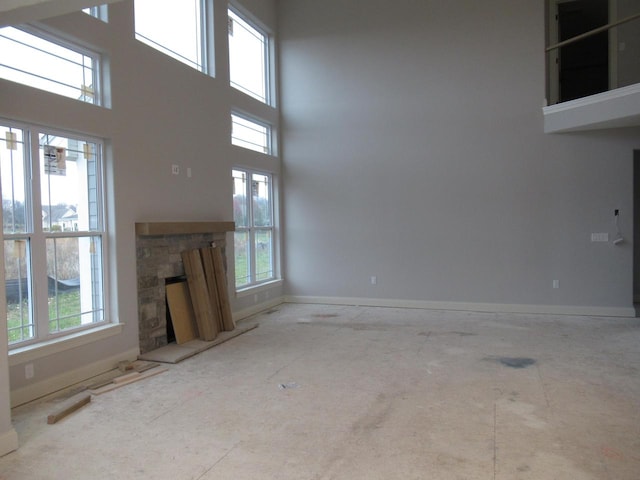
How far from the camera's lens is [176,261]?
19.3ft

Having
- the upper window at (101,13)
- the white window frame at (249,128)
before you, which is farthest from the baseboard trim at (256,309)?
the upper window at (101,13)

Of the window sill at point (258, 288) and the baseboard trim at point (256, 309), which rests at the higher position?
the window sill at point (258, 288)

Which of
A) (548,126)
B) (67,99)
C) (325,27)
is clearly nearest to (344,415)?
(67,99)

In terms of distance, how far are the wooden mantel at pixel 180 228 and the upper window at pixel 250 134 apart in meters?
1.54

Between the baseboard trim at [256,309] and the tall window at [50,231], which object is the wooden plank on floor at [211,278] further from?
the tall window at [50,231]

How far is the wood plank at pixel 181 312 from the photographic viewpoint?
18.9 ft

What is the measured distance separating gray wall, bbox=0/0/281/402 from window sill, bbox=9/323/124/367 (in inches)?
2.3

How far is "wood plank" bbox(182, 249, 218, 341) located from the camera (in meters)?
5.92

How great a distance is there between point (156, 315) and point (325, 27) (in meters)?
5.74

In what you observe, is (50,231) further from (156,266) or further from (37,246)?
(156,266)

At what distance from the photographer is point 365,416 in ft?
12.0

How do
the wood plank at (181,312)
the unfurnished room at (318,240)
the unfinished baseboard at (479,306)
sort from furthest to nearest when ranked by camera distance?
the unfinished baseboard at (479,306)
the wood plank at (181,312)
the unfurnished room at (318,240)

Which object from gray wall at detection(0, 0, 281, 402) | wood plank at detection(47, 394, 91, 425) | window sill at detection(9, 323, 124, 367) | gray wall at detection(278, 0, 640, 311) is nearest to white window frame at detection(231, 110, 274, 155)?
gray wall at detection(278, 0, 640, 311)

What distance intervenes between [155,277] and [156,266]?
125mm
